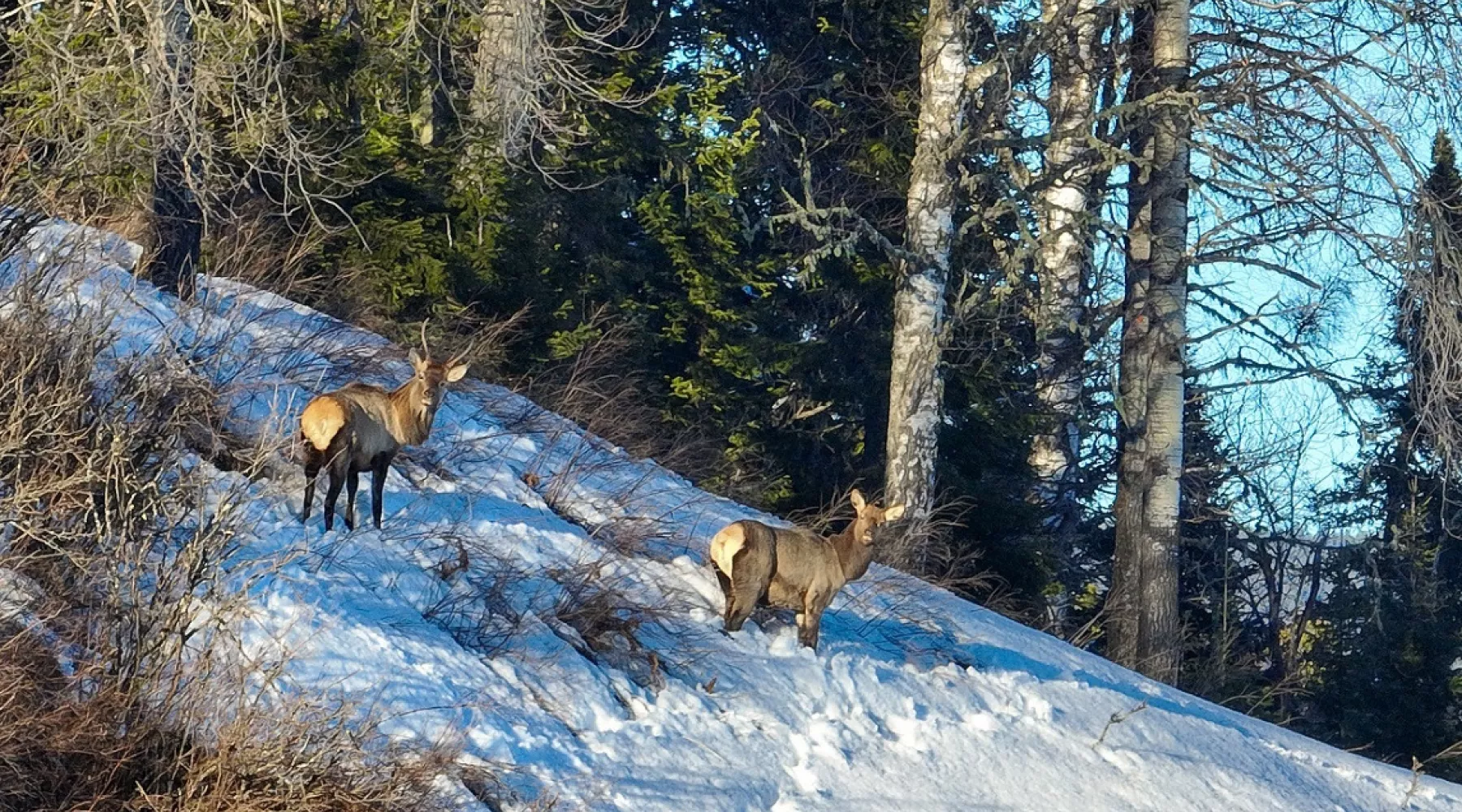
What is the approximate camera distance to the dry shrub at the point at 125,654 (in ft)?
19.1

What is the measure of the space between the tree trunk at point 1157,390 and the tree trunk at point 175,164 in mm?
8647

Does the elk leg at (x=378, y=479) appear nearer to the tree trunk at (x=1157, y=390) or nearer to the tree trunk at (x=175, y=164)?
the tree trunk at (x=175, y=164)

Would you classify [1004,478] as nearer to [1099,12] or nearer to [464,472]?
[1099,12]

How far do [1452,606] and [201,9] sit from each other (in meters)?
23.1

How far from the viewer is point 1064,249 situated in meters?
18.8

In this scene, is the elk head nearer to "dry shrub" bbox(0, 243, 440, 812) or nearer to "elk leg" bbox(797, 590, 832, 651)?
"elk leg" bbox(797, 590, 832, 651)

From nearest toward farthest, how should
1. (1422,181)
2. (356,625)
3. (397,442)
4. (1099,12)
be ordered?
(356,625), (397,442), (1422,181), (1099,12)

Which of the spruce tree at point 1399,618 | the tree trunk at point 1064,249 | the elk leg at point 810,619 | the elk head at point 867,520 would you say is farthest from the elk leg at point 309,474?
the spruce tree at point 1399,618

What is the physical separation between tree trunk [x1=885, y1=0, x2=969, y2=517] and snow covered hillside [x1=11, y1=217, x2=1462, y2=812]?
3207mm

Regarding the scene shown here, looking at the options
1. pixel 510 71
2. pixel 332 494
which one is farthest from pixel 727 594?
pixel 510 71

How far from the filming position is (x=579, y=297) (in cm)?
1588

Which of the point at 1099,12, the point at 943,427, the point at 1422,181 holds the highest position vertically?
the point at 1099,12

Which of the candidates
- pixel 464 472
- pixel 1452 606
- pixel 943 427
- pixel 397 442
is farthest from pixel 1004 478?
pixel 1452 606

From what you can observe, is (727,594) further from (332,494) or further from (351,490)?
(332,494)
